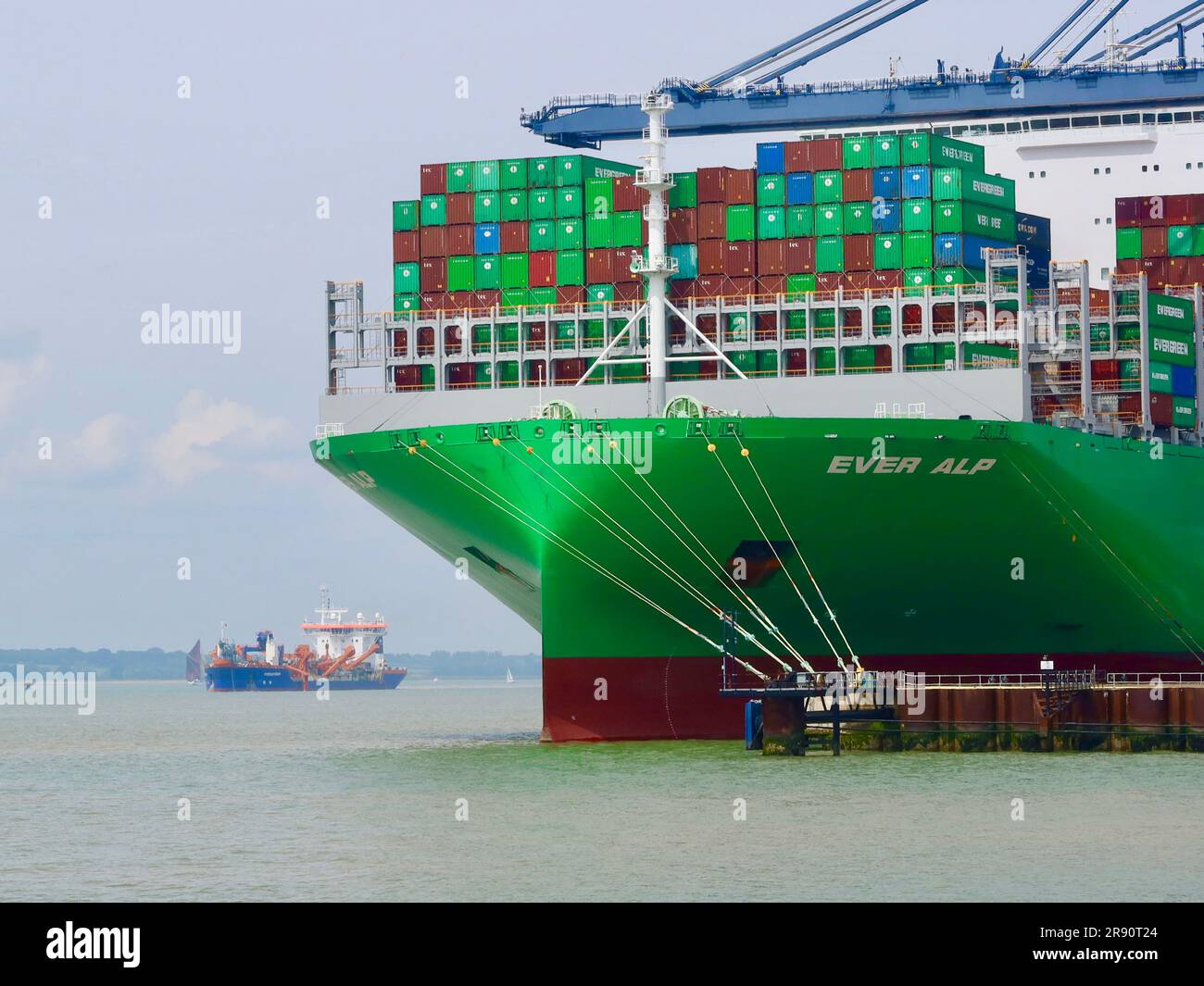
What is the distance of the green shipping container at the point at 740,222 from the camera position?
4909cm

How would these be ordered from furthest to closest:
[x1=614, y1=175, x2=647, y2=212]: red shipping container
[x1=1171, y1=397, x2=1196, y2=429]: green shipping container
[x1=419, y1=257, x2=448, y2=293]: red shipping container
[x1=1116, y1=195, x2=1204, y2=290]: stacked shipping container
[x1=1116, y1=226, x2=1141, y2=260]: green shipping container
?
1. [x1=1116, y1=226, x2=1141, y2=260]: green shipping container
2. [x1=1116, y1=195, x2=1204, y2=290]: stacked shipping container
3. [x1=419, y1=257, x2=448, y2=293]: red shipping container
4. [x1=1171, y1=397, x2=1196, y2=429]: green shipping container
5. [x1=614, y1=175, x2=647, y2=212]: red shipping container

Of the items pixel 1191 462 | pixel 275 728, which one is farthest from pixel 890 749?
pixel 275 728

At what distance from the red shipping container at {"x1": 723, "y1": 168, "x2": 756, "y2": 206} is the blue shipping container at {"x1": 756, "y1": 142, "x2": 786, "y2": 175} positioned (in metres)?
0.34

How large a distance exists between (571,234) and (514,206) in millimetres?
1675

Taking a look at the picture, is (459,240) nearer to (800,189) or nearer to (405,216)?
(405,216)

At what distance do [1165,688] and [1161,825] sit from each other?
12.9 meters

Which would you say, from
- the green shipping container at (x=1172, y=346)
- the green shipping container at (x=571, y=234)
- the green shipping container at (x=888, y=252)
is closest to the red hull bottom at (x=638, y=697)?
the green shipping container at (x=888, y=252)

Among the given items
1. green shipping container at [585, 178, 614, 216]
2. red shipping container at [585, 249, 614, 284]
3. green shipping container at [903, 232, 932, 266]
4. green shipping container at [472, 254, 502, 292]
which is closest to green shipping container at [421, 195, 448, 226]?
green shipping container at [472, 254, 502, 292]

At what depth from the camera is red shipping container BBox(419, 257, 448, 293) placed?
51.4 metres

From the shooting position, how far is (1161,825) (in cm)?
3150

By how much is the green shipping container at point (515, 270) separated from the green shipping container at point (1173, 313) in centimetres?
1468

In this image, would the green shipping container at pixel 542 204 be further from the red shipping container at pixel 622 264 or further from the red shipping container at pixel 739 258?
the red shipping container at pixel 739 258

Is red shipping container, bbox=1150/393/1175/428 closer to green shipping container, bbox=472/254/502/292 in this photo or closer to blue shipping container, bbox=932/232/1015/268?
blue shipping container, bbox=932/232/1015/268
